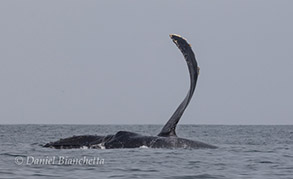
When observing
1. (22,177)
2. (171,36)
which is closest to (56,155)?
(22,177)

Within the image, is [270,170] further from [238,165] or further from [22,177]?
[22,177]

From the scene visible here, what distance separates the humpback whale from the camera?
46.7 ft

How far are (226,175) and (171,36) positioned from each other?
15.2 feet

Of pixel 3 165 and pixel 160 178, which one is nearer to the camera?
pixel 160 178

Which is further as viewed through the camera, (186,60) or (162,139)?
(162,139)

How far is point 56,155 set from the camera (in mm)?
13180

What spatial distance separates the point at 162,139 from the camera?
14.6 metres
